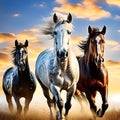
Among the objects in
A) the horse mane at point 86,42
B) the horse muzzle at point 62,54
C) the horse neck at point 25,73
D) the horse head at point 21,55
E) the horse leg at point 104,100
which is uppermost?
the horse mane at point 86,42

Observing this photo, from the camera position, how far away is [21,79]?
6.36 m

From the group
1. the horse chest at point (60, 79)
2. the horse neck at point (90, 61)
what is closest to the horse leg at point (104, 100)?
the horse neck at point (90, 61)

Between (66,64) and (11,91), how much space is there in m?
1.21

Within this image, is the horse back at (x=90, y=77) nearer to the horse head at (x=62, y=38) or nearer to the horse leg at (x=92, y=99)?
the horse leg at (x=92, y=99)

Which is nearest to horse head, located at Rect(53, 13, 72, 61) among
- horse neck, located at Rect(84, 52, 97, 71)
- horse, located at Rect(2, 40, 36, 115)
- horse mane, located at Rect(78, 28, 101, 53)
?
horse mane, located at Rect(78, 28, 101, 53)

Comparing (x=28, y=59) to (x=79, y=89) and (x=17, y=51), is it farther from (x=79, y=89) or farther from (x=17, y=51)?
(x=79, y=89)

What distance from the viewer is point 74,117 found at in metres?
6.32

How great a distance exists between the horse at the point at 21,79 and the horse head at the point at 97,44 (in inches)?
31.3

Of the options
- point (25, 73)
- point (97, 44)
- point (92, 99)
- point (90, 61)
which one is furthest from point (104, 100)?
point (25, 73)

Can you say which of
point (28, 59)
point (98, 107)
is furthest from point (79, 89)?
point (28, 59)

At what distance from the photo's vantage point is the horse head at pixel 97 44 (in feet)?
18.6

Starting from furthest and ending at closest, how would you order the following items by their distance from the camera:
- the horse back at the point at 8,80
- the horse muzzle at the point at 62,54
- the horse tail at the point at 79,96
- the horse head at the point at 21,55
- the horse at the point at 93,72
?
the horse tail at the point at 79,96
the horse back at the point at 8,80
the horse head at the point at 21,55
the horse at the point at 93,72
the horse muzzle at the point at 62,54

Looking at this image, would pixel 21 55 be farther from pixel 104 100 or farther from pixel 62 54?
pixel 104 100

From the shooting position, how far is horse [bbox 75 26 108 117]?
5.82m
